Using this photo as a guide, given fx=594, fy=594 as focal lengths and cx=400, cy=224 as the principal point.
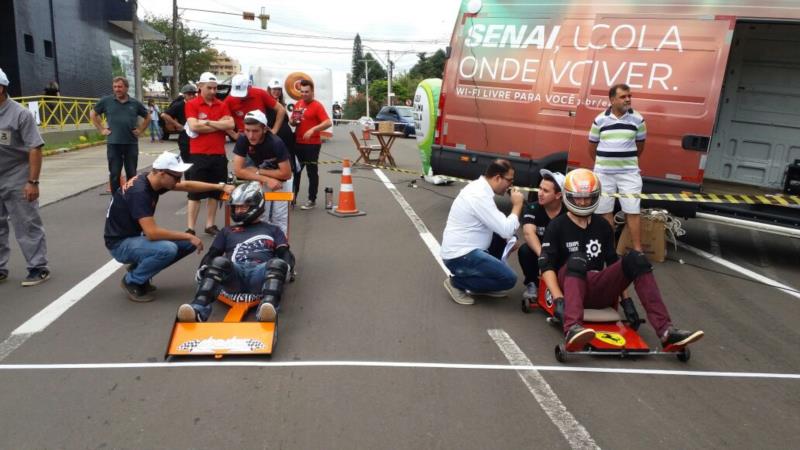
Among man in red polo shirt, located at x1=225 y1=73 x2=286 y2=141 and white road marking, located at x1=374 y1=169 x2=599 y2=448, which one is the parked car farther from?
white road marking, located at x1=374 y1=169 x2=599 y2=448

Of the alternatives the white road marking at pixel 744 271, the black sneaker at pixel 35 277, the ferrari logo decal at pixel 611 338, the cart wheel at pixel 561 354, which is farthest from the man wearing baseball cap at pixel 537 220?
the black sneaker at pixel 35 277

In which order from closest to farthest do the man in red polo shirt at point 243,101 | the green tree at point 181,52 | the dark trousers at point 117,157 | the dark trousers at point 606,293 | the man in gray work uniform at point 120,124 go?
the dark trousers at point 606,293 → the man in red polo shirt at point 243,101 → the man in gray work uniform at point 120,124 → the dark trousers at point 117,157 → the green tree at point 181,52

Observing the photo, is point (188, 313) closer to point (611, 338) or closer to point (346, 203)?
point (611, 338)

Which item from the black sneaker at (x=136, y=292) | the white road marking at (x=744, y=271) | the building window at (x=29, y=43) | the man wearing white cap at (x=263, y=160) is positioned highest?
the building window at (x=29, y=43)

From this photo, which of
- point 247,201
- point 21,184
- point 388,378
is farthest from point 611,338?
point 21,184

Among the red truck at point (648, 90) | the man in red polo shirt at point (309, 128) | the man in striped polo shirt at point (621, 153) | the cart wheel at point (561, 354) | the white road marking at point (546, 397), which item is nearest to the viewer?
the white road marking at point (546, 397)

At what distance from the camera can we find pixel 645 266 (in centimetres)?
Answer: 420

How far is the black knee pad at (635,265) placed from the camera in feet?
13.8

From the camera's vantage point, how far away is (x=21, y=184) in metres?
5.67

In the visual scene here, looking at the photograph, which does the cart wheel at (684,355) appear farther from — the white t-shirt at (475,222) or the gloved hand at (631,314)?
the white t-shirt at (475,222)

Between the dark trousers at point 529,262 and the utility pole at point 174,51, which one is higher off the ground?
the utility pole at point 174,51

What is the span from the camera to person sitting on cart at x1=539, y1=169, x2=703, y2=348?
4223 millimetres

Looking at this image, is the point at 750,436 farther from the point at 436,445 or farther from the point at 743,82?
the point at 743,82

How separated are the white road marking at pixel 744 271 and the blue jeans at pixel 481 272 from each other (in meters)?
3.08
